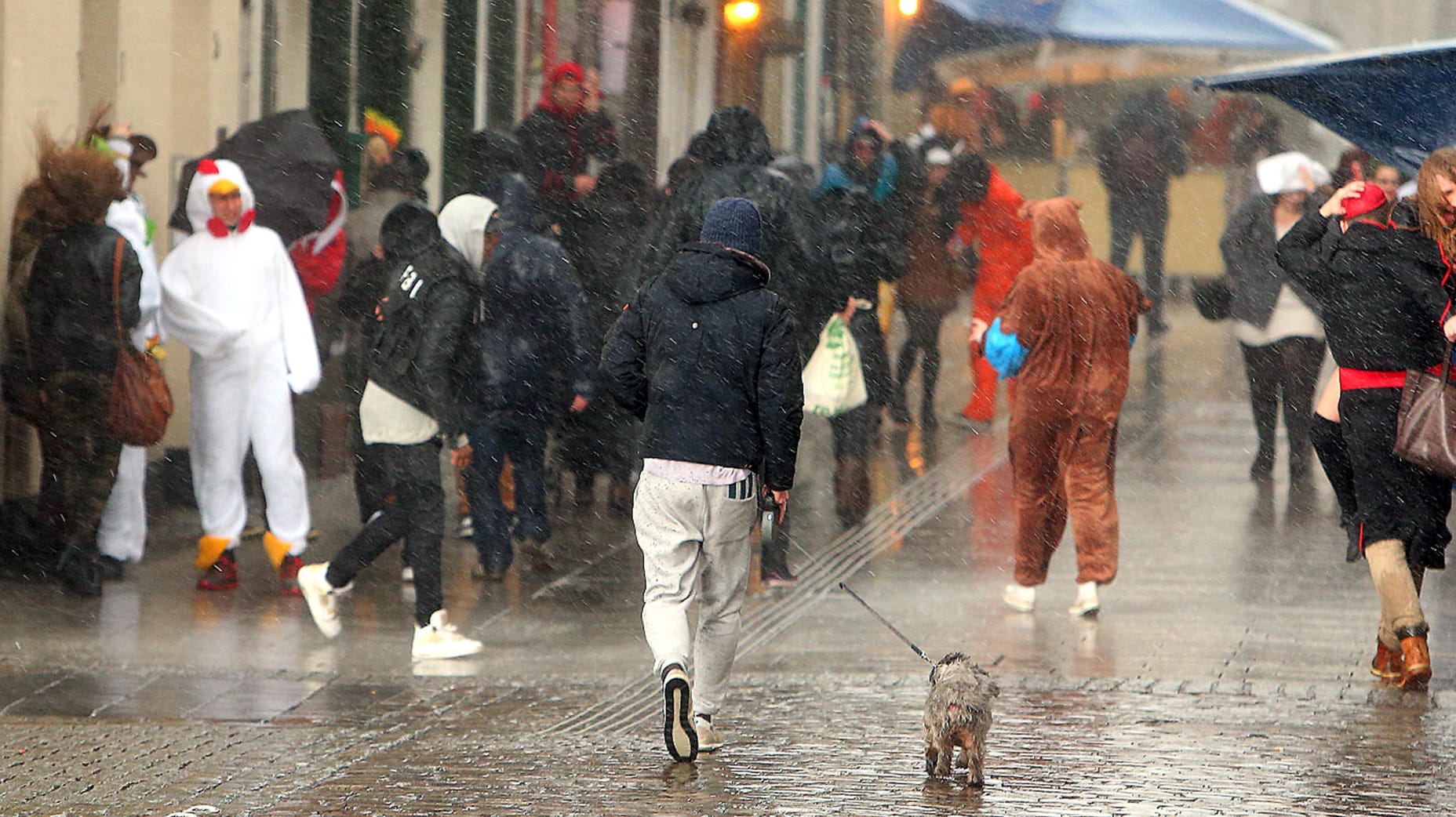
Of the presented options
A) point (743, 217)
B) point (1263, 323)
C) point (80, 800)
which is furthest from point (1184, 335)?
point (80, 800)

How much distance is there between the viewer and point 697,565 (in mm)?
6781

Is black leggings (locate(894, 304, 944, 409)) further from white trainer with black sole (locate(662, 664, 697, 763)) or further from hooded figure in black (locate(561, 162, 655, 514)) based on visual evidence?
white trainer with black sole (locate(662, 664, 697, 763))

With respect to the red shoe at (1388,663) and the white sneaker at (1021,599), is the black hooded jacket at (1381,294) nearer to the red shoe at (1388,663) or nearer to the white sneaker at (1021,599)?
the red shoe at (1388,663)

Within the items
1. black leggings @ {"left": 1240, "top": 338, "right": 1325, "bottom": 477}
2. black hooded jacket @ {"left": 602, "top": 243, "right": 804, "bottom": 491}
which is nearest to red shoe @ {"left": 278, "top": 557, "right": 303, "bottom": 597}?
black hooded jacket @ {"left": 602, "top": 243, "right": 804, "bottom": 491}

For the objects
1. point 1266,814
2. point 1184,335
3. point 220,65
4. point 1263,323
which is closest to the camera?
point 1266,814

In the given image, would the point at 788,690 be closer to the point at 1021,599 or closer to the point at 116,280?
the point at 1021,599

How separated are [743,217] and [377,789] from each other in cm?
213

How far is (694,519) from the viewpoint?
21.9ft

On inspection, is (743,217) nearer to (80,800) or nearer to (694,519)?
(694,519)

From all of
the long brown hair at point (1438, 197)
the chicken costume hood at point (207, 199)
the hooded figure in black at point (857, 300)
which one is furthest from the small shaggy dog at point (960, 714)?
the chicken costume hood at point (207, 199)

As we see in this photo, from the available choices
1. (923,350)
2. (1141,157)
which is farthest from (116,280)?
(1141,157)

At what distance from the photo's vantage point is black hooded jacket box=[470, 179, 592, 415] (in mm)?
10227

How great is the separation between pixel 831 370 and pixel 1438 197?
11.8ft

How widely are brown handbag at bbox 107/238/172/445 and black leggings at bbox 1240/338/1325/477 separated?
661 cm
